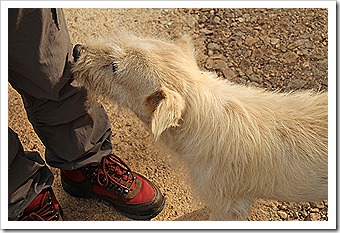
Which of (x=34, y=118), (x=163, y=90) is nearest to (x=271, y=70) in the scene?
(x=163, y=90)

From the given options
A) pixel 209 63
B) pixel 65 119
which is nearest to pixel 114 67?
pixel 65 119

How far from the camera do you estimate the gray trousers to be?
9.11 ft

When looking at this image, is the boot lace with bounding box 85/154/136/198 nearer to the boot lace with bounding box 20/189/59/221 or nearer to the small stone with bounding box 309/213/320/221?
the boot lace with bounding box 20/189/59/221

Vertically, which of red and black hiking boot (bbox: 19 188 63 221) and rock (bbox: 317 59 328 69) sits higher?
rock (bbox: 317 59 328 69)

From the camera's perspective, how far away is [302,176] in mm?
3166

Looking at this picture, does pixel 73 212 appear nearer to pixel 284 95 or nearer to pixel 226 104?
pixel 226 104

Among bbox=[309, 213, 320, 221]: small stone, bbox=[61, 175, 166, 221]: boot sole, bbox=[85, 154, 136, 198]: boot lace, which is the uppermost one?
bbox=[85, 154, 136, 198]: boot lace

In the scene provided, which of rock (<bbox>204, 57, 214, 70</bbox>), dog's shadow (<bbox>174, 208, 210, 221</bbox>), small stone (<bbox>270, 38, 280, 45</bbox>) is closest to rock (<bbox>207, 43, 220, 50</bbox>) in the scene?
rock (<bbox>204, 57, 214, 70</bbox>)

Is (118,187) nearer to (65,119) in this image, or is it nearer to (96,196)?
(96,196)

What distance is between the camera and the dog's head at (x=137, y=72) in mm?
3031

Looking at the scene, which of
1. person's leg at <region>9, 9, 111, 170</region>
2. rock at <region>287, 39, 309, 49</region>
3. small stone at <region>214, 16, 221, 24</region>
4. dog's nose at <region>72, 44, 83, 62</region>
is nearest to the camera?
person's leg at <region>9, 9, 111, 170</region>

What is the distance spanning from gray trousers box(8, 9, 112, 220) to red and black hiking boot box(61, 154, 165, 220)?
0.70 ft

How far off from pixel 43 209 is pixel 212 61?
2.14 m

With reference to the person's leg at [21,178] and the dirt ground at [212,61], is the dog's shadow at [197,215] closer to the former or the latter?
the dirt ground at [212,61]
